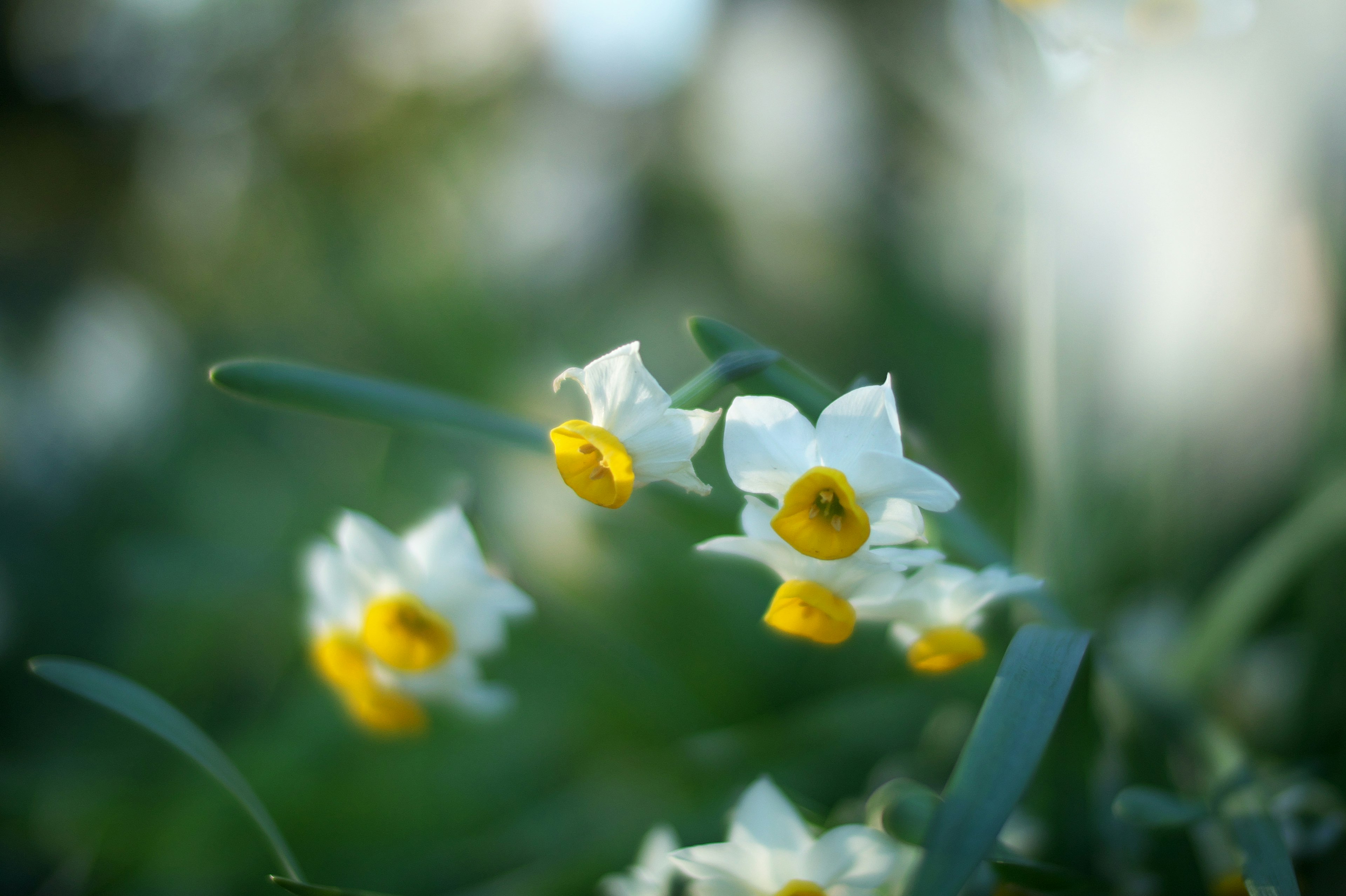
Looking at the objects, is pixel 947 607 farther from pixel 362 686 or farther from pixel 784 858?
pixel 362 686

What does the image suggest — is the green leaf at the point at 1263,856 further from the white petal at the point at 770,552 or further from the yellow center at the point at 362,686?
the yellow center at the point at 362,686

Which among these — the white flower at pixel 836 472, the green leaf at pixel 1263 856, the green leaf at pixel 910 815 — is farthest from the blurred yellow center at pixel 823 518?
the green leaf at pixel 1263 856

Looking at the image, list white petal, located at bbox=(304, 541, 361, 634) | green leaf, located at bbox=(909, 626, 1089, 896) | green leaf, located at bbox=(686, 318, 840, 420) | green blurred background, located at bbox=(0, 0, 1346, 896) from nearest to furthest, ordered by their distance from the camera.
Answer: green leaf, located at bbox=(909, 626, 1089, 896) → green leaf, located at bbox=(686, 318, 840, 420) → white petal, located at bbox=(304, 541, 361, 634) → green blurred background, located at bbox=(0, 0, 1346, 896)

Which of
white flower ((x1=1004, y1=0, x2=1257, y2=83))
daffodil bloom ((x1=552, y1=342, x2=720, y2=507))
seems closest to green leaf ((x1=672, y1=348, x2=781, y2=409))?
daffodil bloom ((x1=552, y1=342, x2=720, y2=507))

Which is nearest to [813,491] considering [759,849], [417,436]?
[759,849]

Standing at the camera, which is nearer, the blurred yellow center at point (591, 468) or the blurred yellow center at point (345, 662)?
the blurred yellow center at point (591, 468)

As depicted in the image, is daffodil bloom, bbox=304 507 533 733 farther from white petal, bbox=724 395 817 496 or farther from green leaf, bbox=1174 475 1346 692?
green leaf, bbox=1174 475 1346 692

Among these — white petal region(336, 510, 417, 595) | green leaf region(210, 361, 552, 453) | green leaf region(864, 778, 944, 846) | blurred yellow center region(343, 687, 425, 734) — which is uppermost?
green leaf region(210, 361, 552, 453)
